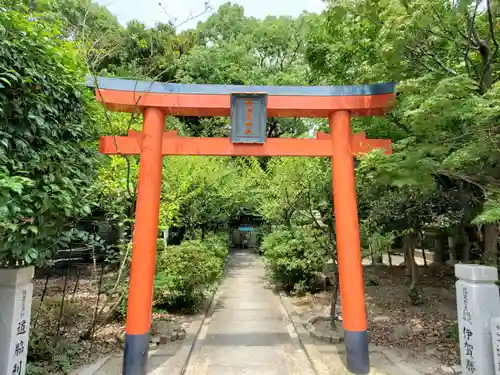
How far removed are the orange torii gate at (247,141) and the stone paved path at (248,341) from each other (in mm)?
1262

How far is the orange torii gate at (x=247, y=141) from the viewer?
5781 mm

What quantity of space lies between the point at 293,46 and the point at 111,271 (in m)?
18.1

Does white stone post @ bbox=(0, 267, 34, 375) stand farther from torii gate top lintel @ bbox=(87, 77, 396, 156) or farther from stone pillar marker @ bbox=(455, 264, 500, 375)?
stone pillar marker @ bbox=(455, 264, 500, 375)

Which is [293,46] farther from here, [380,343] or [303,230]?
[380,343]

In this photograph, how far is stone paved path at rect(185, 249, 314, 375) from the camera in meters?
6.15

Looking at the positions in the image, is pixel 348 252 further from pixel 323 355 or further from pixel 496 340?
pixel 496 340

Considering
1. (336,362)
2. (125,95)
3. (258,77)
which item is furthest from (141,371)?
(258,77)

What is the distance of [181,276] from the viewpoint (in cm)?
884

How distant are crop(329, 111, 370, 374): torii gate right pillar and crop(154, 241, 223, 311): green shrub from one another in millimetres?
4420

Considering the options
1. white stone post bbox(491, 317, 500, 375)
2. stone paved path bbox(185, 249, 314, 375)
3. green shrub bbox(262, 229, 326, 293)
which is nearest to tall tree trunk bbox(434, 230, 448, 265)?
green shrub bbox(262, 229, 326, 293)

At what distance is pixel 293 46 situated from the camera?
23.0m

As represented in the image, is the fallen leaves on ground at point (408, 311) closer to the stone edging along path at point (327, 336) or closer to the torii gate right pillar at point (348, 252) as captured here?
the stone edging along path at point (327, 336)

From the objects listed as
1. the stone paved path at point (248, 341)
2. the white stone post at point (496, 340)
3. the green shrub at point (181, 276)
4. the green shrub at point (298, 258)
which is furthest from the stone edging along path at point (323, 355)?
the green shrub at point (181, 276)

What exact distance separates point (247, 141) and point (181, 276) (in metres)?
4.49
